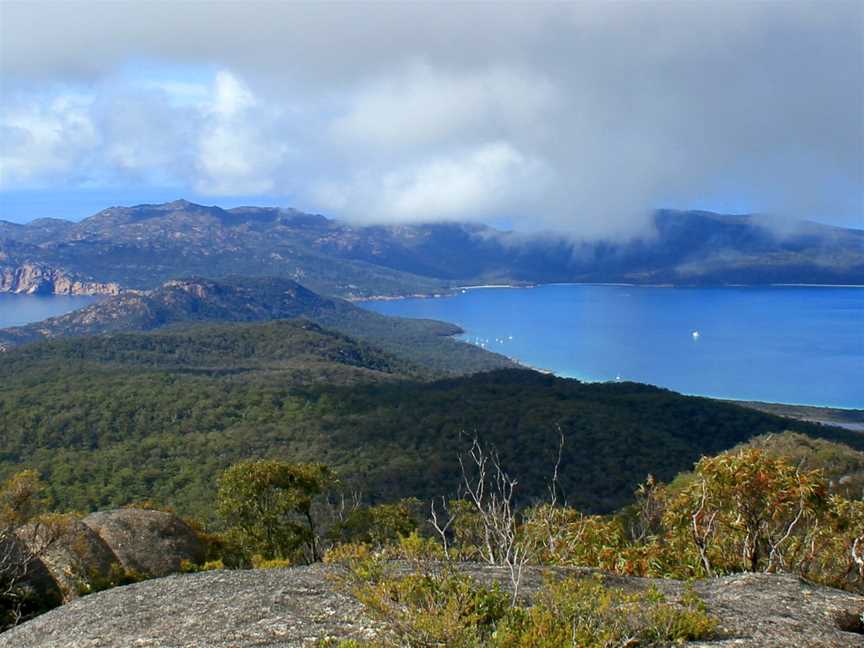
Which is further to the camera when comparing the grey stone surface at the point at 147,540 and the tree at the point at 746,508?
the grey stone surface at the point at 147,540

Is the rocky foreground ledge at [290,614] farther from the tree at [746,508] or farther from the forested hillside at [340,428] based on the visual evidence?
the forested hillside at [340,428]

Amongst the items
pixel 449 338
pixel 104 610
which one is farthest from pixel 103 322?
pixel 104 610

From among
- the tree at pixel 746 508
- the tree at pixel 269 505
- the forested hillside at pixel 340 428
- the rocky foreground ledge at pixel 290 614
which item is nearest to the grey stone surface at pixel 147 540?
the tree at pixel 269 505

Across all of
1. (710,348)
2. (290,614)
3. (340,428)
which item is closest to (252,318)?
(710,348)

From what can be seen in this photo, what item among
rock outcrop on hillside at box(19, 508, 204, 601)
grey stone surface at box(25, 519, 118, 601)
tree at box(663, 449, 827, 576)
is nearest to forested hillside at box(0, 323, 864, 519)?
rock outcrop on hillside at box(19, 508, 204, 601)

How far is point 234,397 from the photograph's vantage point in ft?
211

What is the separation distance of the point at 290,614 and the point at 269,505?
12876 mm

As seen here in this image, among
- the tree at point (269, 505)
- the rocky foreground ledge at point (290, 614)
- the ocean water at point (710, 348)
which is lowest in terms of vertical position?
the ocean water at point (710, 348)

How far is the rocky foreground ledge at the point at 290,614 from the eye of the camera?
693 centimetres

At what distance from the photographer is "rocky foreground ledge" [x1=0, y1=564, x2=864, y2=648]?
693 cm

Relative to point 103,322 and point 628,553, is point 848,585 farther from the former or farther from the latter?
point 103,322

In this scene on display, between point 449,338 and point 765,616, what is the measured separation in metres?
151

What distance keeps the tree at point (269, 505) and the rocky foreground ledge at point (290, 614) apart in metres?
10.3

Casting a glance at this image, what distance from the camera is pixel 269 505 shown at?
1997 cm
